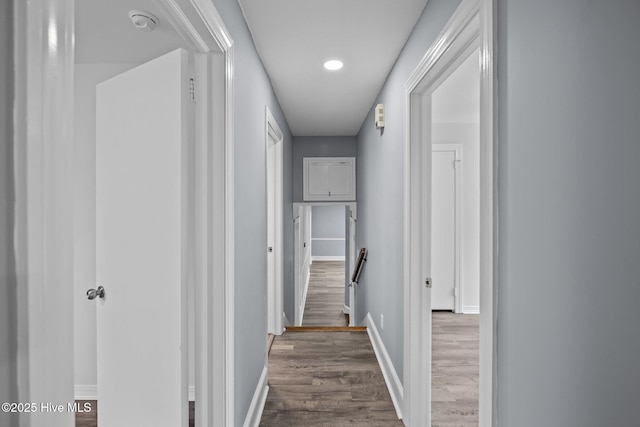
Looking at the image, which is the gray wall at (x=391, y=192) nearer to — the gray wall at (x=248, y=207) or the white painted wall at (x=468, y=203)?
the gray wall at (x=248, y=207)

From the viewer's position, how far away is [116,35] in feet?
6.39

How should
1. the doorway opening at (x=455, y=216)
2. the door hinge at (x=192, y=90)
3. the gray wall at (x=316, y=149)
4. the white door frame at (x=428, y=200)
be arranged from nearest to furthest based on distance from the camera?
the white door frame at (x=428, y=200)
the door hinge at (x=192, y=90)
the doorway opening at (x=455, y=216)
the gray wall at (x=316, y=149)

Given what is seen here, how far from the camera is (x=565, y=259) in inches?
30.6

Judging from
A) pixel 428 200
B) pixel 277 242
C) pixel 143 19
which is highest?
pixel 143 19

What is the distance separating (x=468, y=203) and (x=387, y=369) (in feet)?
9.29

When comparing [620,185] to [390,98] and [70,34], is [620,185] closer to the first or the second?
[70,34]

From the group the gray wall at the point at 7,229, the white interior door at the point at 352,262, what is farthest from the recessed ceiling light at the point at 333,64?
the white interior door at the point at 352,262

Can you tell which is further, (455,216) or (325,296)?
(325,296)

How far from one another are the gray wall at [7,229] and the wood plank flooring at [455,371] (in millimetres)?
2420

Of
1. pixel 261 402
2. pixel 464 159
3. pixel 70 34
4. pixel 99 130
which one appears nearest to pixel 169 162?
pixel 99 130

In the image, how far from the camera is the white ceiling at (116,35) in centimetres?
162

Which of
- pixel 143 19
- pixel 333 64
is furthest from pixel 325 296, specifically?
pixel 143 19

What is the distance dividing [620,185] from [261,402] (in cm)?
238

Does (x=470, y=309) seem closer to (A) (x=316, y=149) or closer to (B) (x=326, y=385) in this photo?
(B) (x=326, y=385)
